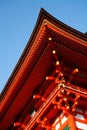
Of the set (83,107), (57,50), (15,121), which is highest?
(57,50)

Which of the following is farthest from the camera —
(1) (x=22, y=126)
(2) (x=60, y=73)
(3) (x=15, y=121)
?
(3) (x=15, y=121)

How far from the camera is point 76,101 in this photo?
10031 mm

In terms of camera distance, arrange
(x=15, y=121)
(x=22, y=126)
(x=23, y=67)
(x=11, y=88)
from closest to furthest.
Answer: (x=23, y=67)
(x=11, y=88)
(x=22, y=126)
(x=15, y=121)

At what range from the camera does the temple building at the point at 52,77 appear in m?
10.1

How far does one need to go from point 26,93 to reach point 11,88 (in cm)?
89

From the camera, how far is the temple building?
10.1 m

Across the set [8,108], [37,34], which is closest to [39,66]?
[37,34]

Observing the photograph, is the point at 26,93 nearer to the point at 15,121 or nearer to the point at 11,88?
the point at 11,88

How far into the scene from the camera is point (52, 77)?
11.1 meters

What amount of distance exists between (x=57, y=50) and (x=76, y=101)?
2.46 m

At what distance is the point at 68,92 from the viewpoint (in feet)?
32.5

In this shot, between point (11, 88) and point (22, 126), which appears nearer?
point (11, 88)

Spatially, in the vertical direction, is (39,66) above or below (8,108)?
above

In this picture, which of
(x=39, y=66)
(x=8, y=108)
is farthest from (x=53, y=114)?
(x=8, y=108)
